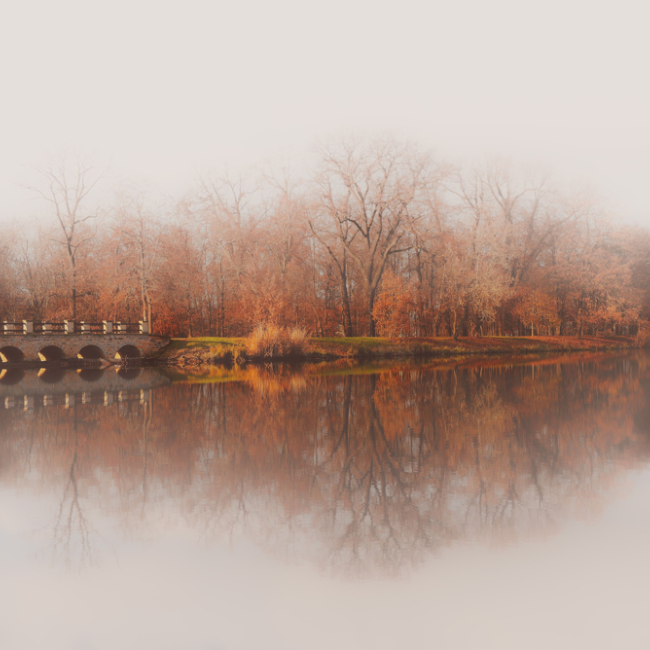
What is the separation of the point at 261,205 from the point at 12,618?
4855 centimetres

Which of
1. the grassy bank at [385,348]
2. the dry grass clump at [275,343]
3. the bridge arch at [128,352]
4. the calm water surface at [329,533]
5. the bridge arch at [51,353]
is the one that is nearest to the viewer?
the calm water surface at [329,533]

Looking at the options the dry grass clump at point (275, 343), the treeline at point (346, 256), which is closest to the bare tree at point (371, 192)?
the treeline at point (346, 256)

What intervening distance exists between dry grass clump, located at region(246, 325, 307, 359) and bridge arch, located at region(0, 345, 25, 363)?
1372 centimetres

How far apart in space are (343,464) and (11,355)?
34330 millimetres

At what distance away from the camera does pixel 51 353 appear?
39250 mm

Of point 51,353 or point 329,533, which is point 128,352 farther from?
point 329,533

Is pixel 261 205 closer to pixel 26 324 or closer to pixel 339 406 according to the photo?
pixel 26 324

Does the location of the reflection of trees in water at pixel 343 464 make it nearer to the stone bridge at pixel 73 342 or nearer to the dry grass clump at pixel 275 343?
the dry grass clump at pixel 275 343

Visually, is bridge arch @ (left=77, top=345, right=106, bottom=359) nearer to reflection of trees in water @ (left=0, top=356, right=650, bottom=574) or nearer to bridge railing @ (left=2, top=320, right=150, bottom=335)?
bridge railing @ (left=2, top=320, right=150, bottom=335)

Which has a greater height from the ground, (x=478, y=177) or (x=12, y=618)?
(x=478, y=177)

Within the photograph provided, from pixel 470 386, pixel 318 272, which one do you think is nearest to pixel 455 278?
pixel 318 272

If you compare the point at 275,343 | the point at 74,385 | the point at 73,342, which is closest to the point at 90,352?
the point at 73,342

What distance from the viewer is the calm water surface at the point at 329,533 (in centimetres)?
469

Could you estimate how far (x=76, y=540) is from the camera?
6.55 meters
